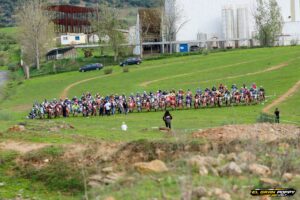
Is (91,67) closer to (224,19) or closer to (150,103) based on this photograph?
(224,19)

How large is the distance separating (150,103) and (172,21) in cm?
5906

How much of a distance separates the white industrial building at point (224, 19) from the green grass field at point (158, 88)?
20308 millimetres

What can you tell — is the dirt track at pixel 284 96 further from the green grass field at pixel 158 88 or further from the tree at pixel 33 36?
the tree at pixel 33 36

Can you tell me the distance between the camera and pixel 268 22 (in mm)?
94250

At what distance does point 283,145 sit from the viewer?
18.5 m

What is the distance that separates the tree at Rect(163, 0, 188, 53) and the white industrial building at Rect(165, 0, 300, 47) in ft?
0.61

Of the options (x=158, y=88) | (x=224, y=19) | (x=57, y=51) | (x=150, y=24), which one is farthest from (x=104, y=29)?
(x=158, y=88)

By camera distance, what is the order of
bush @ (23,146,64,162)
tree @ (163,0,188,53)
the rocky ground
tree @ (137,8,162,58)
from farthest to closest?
1. tree @ (137,8,162,58)
2. tree @ (163,0,188,53)
3. bush @ (23,146,64,162)
4. the rocky ground

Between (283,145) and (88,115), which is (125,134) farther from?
(88,115)

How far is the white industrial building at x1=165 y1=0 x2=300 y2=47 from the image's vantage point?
102312mm

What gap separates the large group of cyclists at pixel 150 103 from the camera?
145 ft

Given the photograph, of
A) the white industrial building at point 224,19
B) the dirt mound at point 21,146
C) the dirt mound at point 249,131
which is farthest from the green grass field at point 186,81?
the white industrial building at point 224,19

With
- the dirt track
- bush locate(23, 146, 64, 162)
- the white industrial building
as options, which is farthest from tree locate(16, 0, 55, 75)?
bush locate(23, 146, 64, 162)

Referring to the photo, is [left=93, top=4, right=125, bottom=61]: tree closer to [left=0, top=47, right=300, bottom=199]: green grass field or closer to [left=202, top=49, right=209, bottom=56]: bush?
[left=0, top=47, right=300, bottom=199]: green grass field
